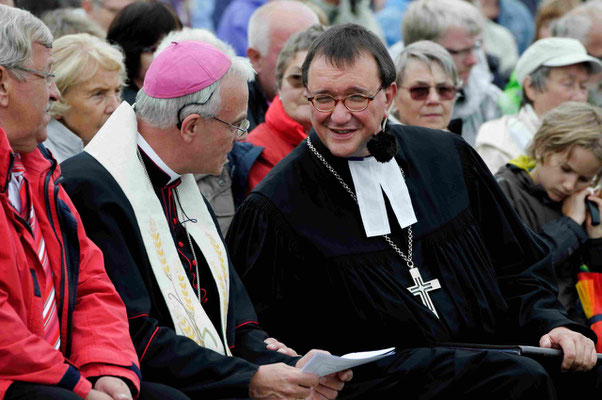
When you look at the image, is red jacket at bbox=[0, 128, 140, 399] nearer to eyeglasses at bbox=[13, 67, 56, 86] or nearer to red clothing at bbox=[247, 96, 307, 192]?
eyeglasses at bbox=[13, 67, 56, 86]

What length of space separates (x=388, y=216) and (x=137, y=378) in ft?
5.47

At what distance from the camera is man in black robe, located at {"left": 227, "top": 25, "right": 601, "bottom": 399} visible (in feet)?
14.7

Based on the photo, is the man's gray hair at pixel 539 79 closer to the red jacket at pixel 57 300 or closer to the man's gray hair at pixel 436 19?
the man's gray hair at pixel 436 19

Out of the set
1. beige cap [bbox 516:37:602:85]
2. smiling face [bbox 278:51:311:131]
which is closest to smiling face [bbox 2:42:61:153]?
smiling face [bbox 278:51:311:131]

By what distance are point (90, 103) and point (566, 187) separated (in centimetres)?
284

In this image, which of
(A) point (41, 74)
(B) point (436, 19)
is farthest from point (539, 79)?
(A) point (41, 74)

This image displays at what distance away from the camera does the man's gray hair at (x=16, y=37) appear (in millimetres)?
3547

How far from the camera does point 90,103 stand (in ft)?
17.5

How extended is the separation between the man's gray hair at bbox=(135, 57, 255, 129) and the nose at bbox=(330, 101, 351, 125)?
2.00 feet

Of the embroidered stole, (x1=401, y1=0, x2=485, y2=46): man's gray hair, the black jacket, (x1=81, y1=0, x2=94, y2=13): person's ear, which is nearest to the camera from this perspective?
the embroidered stole

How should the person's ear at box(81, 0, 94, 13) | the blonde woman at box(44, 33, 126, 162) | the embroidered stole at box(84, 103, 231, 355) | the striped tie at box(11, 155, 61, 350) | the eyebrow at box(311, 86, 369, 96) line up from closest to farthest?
1. the striped tie at box(11, 155, 61, 350)
2. the embroidered stole at box(84, 103, 231, 355)
3. the eyebrow at box(311, 86, 369, 96)
4. the blonde woman at box(44, 33, 126, 162)
5. the person's ear at box(81, 0, 94, 13)

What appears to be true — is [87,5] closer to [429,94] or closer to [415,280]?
[429,94]

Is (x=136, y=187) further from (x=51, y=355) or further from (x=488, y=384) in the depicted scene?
(x=488, y=384)

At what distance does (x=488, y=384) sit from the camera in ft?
13.7
